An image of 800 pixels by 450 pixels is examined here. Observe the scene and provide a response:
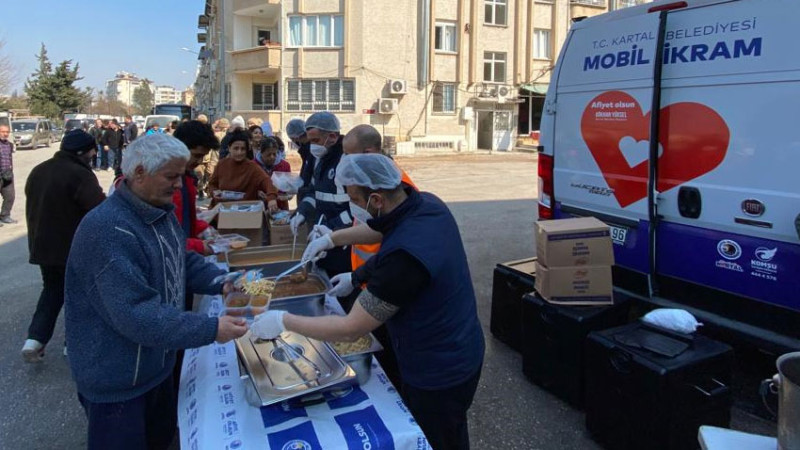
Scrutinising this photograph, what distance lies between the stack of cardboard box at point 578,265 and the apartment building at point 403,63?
21878 mm

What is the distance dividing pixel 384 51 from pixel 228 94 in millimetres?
9703

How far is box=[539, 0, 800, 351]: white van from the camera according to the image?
301 centimetres

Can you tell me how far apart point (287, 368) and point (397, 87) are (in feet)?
83.0

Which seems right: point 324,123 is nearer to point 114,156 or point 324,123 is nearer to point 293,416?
point 293,416

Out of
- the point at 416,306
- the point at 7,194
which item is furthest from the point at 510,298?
the point at 7,194

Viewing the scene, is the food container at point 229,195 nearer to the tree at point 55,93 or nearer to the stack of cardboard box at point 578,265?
the stack of cardboard box at point 578,265

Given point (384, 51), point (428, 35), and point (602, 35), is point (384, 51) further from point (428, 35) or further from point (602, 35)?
point (602, 35)


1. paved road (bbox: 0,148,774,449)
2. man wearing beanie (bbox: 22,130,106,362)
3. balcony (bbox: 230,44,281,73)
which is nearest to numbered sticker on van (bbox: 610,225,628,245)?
paved road (bbox: 0,148,774,449)

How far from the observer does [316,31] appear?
26734 mm

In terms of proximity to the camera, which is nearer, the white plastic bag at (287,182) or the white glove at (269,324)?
the white glove at (269,324)

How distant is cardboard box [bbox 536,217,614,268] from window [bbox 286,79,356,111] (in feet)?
78.4

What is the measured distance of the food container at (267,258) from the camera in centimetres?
357

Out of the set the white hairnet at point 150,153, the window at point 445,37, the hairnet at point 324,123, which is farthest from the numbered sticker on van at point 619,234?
the window at point 445,37

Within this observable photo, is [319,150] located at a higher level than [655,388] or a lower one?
higher
